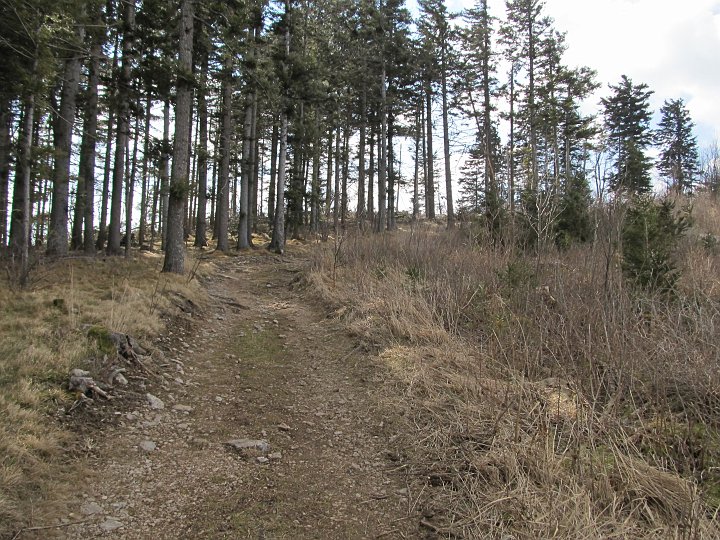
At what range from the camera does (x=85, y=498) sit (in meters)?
2.76

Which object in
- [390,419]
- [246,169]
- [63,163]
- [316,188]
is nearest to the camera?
[390,419]

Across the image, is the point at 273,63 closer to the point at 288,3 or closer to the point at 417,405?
the point at 288,3

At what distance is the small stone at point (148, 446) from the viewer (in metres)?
3.43

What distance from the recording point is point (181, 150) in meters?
9.27

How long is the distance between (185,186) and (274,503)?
304 inches

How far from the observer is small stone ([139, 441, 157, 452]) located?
3.43 metres

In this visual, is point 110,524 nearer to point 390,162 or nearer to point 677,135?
point 390,162

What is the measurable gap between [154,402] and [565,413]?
12.0 ft

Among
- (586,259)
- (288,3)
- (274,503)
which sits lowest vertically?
(274,503)

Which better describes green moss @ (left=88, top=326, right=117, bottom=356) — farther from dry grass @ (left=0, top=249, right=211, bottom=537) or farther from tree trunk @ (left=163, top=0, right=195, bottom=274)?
tree trunk @ (left=163, top=0, right=195, bottom=274)

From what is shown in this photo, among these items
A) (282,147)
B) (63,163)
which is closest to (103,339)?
(63,163)

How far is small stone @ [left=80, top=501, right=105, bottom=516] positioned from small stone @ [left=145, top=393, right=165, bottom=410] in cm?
140

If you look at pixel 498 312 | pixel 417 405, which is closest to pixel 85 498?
pixel 417 405

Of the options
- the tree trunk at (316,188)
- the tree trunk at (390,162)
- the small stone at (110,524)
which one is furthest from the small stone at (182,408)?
the tree trunk at (390,162)
